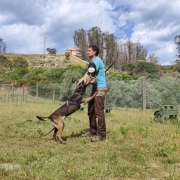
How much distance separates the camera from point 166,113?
1420 centimetres

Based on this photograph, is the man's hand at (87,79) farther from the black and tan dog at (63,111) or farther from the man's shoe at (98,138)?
the man's shoe at (98,138)

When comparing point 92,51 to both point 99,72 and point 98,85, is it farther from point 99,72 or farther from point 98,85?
point 98,85

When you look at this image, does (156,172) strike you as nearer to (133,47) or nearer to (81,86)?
(81,86)

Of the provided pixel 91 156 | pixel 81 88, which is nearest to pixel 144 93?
pixel 81 88

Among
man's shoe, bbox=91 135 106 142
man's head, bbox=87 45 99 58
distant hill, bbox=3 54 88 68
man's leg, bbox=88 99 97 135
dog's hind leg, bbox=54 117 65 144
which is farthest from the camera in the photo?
distant hill, bbox=3 54 88 68

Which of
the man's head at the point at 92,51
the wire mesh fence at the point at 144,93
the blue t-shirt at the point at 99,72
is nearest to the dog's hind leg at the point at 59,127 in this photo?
the blue t-shirt at the point at 99,72

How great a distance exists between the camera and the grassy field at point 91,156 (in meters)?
5.45

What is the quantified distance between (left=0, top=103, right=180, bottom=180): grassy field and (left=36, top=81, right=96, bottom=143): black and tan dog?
262mm

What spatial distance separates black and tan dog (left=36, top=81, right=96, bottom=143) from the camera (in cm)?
827

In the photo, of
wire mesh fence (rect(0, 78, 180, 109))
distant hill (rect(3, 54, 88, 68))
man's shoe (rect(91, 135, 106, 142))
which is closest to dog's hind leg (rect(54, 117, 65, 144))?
man's shoe (rect(91, 135, 106, 142))

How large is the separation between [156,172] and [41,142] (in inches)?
119

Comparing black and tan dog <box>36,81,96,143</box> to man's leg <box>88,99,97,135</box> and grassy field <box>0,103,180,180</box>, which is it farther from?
man's leg <box>88,99,97,135</box>

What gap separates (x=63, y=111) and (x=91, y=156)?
6.08 ft

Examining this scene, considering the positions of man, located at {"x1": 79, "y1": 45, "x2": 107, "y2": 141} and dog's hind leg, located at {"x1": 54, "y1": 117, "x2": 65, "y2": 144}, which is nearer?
dog's hind leg, located at {"x1": 54, "y1": 117, "x2": 65, "y2": 144}
